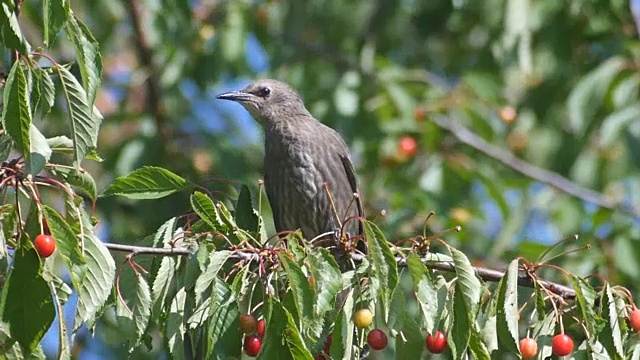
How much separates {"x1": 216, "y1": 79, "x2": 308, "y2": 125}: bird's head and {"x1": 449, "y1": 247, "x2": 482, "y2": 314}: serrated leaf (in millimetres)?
3550

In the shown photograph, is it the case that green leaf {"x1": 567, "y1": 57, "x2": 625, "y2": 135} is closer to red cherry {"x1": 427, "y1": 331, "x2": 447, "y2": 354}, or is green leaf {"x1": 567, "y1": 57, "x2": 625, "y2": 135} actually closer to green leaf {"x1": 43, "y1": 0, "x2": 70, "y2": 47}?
red cherry {"x1": 427, "y1": 331, "x2": 447, "y2": 354}

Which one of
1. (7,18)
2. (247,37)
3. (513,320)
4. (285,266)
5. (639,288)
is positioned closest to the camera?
(7,18)

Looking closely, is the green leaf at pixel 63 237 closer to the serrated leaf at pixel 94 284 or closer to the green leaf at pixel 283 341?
the serrated leaf at pixel 94 284

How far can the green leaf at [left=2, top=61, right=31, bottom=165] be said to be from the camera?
3256mm

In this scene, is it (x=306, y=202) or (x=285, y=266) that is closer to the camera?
(x=285, y=266)

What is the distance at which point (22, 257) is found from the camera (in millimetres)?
3447

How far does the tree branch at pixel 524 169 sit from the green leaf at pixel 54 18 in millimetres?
5634

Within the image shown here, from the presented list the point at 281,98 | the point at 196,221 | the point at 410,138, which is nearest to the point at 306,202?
the point at 281,98

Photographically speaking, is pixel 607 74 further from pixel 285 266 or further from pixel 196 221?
pixel 285 266

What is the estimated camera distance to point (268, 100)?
7.52 meters

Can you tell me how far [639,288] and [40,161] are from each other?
5.05 meters

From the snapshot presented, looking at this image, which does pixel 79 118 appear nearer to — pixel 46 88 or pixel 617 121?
pixel 46 88

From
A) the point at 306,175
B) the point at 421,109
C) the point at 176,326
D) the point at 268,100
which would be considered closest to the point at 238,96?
the point at 268,100

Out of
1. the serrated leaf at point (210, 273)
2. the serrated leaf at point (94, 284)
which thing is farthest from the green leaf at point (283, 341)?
the serrated leaf at point (94, 284)
